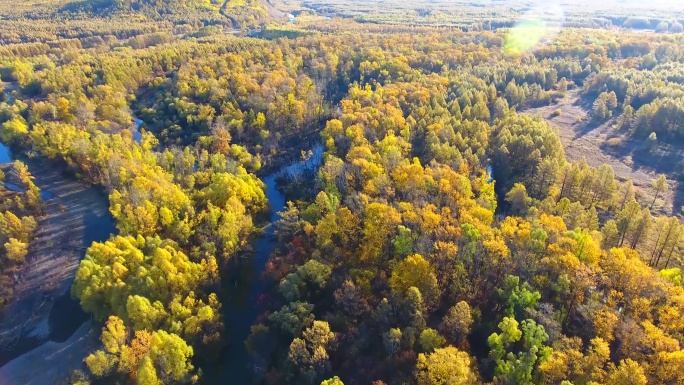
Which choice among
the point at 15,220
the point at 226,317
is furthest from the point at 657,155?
the point at 15,220

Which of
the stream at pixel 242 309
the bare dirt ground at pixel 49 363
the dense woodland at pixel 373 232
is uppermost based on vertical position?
the dense woodland at pixel 373 232

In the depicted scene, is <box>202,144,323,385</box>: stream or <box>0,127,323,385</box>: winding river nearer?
<box>202,144,323,385</box>: stream

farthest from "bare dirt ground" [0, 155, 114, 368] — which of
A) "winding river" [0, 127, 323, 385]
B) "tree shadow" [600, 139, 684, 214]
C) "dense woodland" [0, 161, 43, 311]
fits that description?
"tree shadow" [600, 139, 684, 214]

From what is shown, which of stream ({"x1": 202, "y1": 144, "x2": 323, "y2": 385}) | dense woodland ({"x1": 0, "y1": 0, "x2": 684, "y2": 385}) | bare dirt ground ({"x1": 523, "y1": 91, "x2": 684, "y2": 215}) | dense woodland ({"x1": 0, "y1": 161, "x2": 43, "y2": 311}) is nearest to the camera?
dense woodland ({"x1": 0, "y1": 0, "x2": 684, "y2": 385})

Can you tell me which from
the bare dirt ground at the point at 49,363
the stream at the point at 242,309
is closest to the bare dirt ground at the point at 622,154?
the stream at the point at 242,309

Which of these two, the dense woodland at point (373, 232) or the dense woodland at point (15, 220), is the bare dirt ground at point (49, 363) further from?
the dense woodland at point (15, 220)

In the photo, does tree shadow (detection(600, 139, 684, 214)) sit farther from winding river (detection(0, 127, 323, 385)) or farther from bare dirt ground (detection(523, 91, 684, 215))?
winding river (detection(0, 127, 323, 385))

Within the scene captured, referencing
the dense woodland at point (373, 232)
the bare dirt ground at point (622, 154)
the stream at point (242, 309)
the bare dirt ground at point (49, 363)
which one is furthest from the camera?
the bare dirt ground at point (622, 154)
